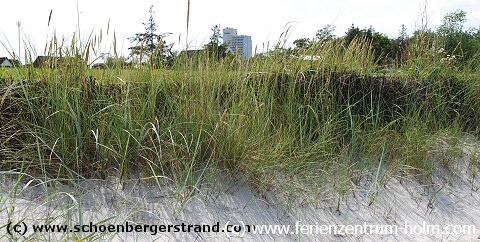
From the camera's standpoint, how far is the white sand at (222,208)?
2.45 meters

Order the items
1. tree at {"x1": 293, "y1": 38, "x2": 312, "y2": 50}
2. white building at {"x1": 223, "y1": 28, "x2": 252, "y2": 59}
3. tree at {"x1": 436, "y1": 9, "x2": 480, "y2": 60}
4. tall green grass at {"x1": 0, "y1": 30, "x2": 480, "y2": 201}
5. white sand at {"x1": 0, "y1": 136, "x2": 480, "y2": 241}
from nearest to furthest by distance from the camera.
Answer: white sand at {"x1": 0, "y1": 136, "x2": 480, "y2": 241}, tall green grass at {"x1": 0, "y1": 30, "x2": 480, "y2": 201}, white building at {"x1": 223, "y1": 28, "x2": 252, "y2": 59}, tree at {"x1": 293, "y1": 38, "x2": 312, "y2": 50}, tree at {"x1": 436, "y1": 9, "x2": 480, "y2": 60}

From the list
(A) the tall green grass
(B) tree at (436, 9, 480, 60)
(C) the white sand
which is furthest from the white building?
A: (B) tree at (436, 9, 480, 60)

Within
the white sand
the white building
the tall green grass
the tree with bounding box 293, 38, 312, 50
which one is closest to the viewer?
the white sand

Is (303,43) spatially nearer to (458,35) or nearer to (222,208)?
(222,208)

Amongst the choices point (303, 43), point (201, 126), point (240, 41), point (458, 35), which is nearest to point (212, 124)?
point (201, 126)

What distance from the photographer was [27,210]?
247 cm

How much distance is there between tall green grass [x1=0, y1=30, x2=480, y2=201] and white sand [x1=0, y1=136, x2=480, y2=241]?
0.11 metres

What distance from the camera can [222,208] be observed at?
112 inches

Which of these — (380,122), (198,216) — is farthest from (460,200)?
(198,216)

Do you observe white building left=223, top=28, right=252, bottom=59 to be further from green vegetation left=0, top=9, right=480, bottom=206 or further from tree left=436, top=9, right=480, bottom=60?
tree left=436, top=9, right=480, bottom=60

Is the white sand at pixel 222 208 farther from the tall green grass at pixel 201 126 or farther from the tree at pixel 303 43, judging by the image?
the tree at pixel 303 43

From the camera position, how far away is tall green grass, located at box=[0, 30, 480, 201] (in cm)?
288

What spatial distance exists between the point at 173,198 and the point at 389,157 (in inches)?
85.6

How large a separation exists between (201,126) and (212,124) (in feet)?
0.98
